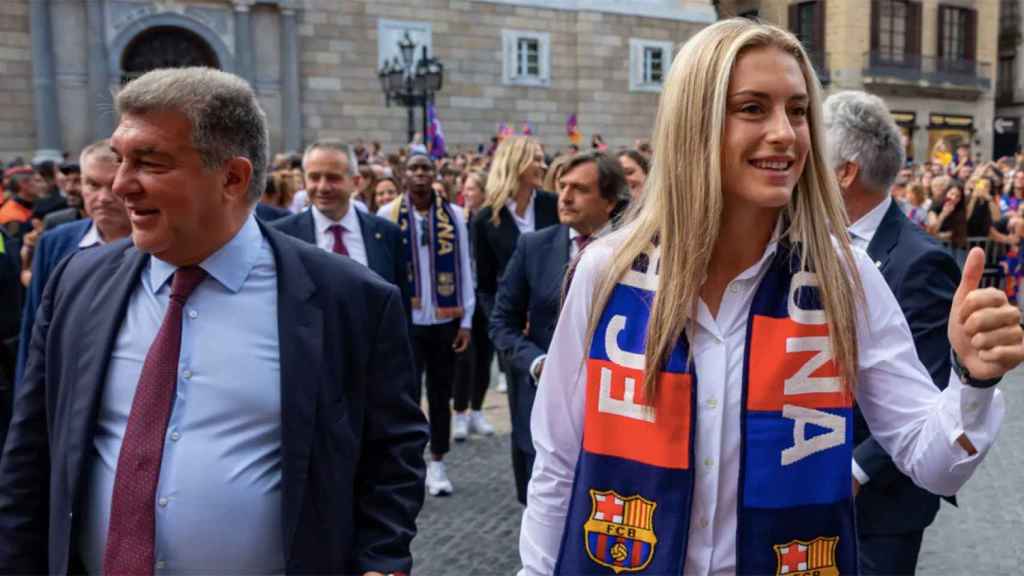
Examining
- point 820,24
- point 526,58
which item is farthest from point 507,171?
point 820,24

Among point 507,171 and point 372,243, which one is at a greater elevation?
point 507,171

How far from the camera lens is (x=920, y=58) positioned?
→ 36406 millimetres

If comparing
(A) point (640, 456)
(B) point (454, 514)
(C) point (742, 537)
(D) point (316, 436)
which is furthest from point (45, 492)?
(B) point (454, 514)

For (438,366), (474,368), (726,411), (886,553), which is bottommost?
(474,368)

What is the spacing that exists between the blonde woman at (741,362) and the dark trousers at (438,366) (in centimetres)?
411

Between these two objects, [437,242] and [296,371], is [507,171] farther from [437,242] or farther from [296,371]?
[296,371]

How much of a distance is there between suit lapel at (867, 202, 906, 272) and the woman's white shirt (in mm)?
1015

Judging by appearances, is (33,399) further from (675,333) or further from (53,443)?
(675,333)

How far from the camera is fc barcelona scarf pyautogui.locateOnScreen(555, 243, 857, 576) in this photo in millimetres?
1831

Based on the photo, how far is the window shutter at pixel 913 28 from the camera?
36.5 m

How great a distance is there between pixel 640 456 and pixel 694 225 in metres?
0.47

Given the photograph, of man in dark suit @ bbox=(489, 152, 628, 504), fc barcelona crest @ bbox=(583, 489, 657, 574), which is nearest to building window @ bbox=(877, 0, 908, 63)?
man in dark suit @ bbox=(489, 152, 628, 504)

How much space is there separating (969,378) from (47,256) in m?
3.78

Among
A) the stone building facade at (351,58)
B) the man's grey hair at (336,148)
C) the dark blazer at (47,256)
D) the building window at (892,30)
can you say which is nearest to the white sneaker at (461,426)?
the man's grey hair at (336,148)
